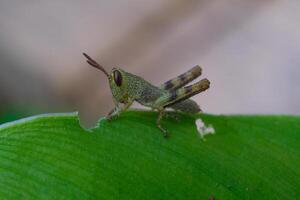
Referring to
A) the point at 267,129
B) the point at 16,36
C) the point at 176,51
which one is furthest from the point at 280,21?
the point at 267,129

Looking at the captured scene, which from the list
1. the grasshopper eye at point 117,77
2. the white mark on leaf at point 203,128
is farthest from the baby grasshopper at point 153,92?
the white mark on leaf at point 203,128

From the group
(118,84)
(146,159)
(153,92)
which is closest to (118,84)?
(118,84)

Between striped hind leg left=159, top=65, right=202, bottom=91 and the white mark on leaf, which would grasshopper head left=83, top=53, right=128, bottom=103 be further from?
the white mark on leaf

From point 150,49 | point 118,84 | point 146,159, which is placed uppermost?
point 150,49

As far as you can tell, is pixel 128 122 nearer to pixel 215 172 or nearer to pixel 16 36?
pixel 215 172

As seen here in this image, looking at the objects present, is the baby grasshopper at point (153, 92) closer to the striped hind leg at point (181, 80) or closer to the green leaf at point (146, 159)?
the striped hind leg at point (181, 80)

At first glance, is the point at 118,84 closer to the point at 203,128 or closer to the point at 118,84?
the point at 118,84
